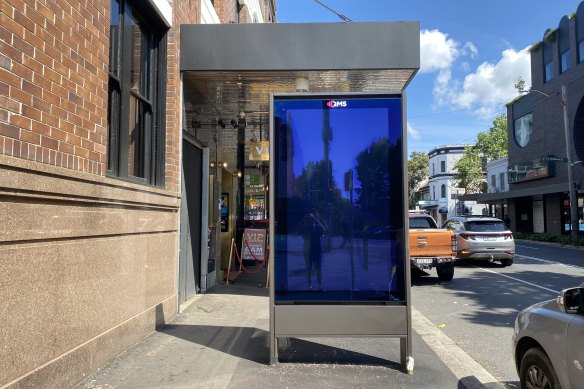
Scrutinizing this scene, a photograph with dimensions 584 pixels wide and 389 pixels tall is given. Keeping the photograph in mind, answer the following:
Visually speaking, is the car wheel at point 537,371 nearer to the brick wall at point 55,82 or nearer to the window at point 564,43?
the brick wall at point 55,82

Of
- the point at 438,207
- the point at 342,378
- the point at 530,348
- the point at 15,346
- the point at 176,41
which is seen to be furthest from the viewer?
the point at 438,207

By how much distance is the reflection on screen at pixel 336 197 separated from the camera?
4996 millimetres

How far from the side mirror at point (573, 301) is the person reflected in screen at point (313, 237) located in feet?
7.79

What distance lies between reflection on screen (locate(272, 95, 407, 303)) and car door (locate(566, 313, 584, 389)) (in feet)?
6.57

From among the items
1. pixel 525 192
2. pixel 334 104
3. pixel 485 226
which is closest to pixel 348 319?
pixel 334 104

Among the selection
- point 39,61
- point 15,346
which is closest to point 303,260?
point 15,346

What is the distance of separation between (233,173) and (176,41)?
599 cm

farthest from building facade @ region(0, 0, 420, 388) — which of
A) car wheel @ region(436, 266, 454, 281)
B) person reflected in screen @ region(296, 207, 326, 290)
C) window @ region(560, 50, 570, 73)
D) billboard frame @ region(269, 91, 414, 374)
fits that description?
window @ region(560, 50, 570, 73)

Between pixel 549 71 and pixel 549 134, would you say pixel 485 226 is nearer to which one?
pixel 549 134

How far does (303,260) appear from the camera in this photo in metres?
5.02

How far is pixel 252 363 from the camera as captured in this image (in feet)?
16.4

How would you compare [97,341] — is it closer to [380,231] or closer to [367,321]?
[367,321]

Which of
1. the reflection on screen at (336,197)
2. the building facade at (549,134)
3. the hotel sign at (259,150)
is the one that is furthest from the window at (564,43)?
the reflection on screen at (336,197)

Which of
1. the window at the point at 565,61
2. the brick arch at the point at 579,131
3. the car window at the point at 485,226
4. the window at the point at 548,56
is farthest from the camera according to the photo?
the window at the point at 548,56
